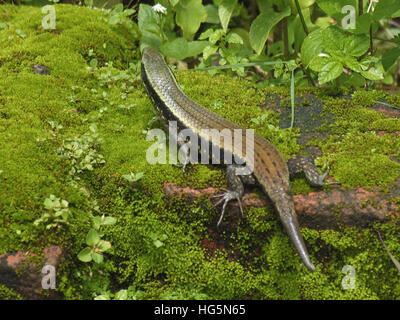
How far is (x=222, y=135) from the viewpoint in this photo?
155 inches

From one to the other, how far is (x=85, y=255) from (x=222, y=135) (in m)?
1.63

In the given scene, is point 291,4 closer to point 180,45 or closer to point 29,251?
point 180,45

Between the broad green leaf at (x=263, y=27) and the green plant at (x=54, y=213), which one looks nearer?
the green plant at (x=54, y=213)

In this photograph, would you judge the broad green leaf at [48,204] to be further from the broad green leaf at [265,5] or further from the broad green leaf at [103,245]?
the broad green leaf at [265,5]

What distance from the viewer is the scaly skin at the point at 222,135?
3321 mm

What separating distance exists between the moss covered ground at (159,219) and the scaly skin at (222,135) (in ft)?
0.79

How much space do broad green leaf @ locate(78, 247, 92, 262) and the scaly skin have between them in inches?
52.6

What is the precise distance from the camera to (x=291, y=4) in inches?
204

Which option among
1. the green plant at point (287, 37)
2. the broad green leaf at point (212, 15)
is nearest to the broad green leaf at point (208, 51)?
the green plant at point (287, 37)

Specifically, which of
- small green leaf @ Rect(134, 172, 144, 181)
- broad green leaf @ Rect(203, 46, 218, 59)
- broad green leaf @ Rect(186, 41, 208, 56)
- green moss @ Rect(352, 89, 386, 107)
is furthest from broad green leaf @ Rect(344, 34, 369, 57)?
small green leaf @ Rect(134, 172, 144, 181)

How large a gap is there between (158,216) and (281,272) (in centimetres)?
119

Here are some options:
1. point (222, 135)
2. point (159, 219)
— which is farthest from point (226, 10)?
point (159, 219)

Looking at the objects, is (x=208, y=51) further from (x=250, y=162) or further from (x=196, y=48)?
(x=250, y=162)
